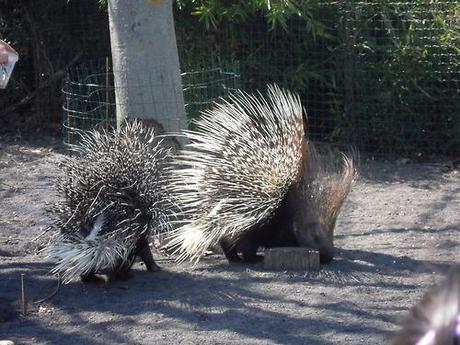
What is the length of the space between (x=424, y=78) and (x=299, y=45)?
1.29 meters

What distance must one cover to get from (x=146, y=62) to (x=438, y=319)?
4944 mm

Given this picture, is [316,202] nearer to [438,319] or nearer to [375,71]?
[375,71]

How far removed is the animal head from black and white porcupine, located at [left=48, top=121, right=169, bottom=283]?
0.81 m

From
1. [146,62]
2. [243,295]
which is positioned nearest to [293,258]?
[243,295]

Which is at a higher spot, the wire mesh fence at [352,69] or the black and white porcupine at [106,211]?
the wire mesh fence at [352,69]

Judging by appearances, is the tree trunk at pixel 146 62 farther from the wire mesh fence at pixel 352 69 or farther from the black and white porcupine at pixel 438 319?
the black and white porcupine at pixel 438 319

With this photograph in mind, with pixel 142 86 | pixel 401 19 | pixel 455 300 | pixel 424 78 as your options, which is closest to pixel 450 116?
pixel 424 78

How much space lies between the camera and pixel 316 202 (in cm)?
504

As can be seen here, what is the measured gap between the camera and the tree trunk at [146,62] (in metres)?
5.48

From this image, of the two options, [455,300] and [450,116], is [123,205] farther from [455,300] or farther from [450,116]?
[450,116]

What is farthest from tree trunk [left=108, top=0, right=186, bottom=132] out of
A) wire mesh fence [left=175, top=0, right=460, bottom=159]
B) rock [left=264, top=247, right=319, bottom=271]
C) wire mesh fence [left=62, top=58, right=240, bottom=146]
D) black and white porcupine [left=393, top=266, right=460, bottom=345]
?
black and white porcupine [left=393, top=266, right=460, bottom=345]

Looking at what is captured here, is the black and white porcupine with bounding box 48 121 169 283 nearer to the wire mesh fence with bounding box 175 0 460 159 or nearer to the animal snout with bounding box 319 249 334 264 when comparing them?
the animal snout with bounding box 319 249 334 264

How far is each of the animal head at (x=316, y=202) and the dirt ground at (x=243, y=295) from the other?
0.17 m

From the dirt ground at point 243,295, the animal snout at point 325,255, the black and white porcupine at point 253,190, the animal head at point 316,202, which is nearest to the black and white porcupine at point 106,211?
the dirt ground at point 243,295
